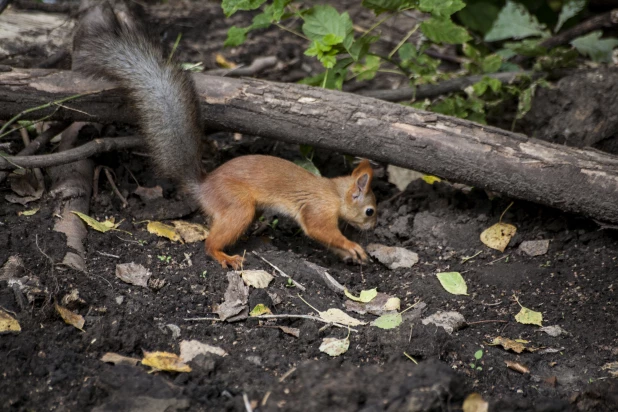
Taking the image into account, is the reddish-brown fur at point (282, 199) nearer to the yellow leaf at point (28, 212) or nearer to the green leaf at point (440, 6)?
the yellow leaf at point (28, 212)

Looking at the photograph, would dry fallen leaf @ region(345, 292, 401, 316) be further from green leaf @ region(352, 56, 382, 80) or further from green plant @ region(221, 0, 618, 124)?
green leaf @ region(352, 56, 382, 80)

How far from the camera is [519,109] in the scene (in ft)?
15.7

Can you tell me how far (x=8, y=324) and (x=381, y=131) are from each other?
88.0 inches

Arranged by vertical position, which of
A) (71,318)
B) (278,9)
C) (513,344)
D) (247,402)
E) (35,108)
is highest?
(278,9)

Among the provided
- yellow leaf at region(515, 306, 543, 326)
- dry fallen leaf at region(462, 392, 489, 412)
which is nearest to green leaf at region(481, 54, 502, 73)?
yellow leaf at region(515, 306, 543, 326)

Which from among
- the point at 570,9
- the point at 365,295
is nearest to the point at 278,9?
the point at 365,295

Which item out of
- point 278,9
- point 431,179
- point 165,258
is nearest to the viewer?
point 165,258

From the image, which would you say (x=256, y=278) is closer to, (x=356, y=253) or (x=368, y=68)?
(x=356, y=253)

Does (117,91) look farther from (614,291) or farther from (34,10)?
(614,291)

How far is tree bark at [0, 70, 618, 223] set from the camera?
12.4ft

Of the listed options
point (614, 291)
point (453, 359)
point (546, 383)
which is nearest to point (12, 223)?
point (453, 359)

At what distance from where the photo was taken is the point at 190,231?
13.0 ft

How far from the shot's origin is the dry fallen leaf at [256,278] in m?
3.44

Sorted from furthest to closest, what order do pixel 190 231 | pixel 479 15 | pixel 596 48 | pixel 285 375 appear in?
pixel 479 15 → pixel 596 48 → pixel 190 231 → pixel 285 375
